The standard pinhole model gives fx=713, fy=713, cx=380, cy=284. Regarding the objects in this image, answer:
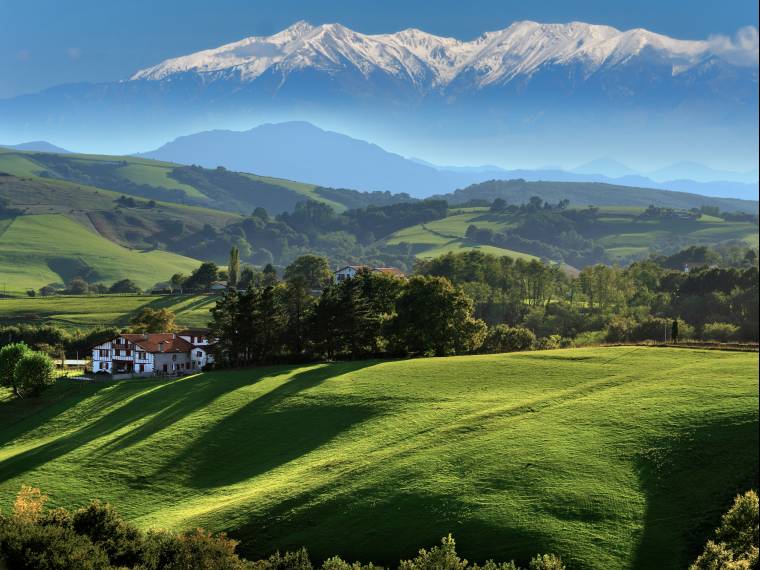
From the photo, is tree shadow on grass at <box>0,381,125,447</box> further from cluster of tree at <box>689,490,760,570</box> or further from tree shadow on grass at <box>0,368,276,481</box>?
cluster of tree at <box>689,490,760,570</box>

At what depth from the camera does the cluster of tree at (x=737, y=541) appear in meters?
35.5

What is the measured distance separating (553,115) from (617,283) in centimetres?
10709

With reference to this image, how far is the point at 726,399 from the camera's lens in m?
54.8

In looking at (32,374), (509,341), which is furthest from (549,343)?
(32,374)

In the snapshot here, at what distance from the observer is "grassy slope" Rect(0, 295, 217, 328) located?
144875mm

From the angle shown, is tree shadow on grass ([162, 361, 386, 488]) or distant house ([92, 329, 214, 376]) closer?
tree shadow on grass ([162, 361, 386, 488])

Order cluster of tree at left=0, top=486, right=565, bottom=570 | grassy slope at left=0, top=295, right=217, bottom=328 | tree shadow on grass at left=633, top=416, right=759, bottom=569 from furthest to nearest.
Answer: grassy slope at left=0, top=295, right=217, bottom=328, tree shadow on grass at left=633, top=416, right=759, bottom=569, cluster of tree at left=0, top=486, right=565, bottom=570

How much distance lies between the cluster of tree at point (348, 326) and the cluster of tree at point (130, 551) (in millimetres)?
51498

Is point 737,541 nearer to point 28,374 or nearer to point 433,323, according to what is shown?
point 433,323

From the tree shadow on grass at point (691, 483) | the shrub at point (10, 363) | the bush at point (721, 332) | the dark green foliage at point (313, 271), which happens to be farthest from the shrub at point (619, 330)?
the shrub at point (10, 363)

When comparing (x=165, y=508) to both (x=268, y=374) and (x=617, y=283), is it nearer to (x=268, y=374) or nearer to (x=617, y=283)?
(x=268, y=374)

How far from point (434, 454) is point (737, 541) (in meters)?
21.6

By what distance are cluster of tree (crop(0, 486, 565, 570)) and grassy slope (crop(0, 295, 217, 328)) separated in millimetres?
98182

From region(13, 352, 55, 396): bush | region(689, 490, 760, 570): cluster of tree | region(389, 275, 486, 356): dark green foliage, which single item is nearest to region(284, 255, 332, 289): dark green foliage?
region(389, 275, 486, 356): dark green foliage
